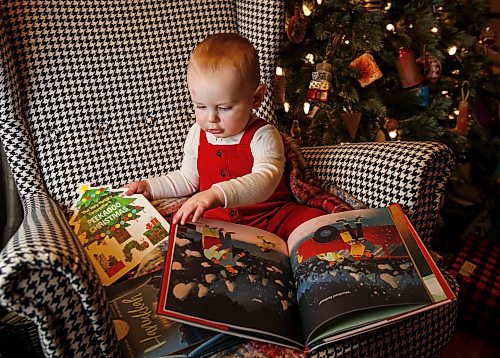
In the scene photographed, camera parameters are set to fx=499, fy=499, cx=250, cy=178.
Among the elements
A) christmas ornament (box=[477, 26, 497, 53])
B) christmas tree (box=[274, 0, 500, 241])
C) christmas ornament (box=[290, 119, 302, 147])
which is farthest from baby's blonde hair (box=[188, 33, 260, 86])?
christmas ornament (box=[477, 26, 497, 53])

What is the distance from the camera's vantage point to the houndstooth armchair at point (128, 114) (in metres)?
0.96

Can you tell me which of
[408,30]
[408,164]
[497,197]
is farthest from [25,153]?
[497,197]

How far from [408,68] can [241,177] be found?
77 cm

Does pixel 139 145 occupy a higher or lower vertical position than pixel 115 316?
higher

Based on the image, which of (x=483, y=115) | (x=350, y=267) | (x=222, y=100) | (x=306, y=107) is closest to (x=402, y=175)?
(x=350, y=267)

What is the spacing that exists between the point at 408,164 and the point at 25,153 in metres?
0.80

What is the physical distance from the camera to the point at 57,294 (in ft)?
2.17

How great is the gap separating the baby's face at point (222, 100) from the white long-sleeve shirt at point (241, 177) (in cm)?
6

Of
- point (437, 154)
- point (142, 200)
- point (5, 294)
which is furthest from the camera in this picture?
point (142, 200)

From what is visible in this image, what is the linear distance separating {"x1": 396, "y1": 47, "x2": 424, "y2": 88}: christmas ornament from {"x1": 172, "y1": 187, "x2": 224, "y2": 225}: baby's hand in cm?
84

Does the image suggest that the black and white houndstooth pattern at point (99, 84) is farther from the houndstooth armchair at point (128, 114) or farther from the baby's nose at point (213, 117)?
the baby's nose at point (213, 117)

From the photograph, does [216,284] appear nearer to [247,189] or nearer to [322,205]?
[247,189]

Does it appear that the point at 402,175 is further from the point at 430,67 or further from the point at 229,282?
the point at 430,67

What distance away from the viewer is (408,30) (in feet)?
5.08
